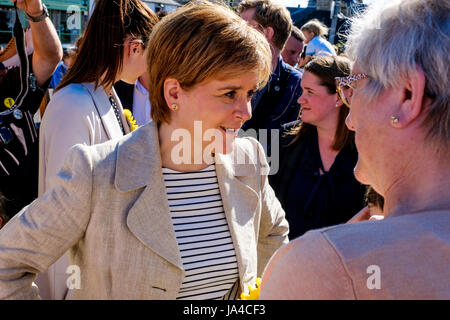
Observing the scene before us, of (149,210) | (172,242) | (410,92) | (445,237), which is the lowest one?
(172,242)

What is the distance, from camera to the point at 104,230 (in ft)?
5.24

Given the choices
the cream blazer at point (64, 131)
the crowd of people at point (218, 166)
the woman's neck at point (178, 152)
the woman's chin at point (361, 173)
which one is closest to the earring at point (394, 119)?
the crowd of people at point (218, 166)

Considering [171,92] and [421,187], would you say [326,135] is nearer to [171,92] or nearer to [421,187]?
[171,92]

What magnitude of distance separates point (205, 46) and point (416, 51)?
0.92 meters

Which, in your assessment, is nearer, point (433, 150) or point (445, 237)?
point (445, 237)

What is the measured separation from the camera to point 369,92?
3.57 ft

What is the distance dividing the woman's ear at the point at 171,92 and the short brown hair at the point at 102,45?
73cm

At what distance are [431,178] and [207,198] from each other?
1038 mm

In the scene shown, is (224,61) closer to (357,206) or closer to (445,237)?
(445,237)

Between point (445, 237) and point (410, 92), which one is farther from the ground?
point (410, 92)

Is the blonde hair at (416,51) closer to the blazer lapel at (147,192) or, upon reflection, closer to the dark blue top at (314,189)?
the blazer lapel at (147,192)

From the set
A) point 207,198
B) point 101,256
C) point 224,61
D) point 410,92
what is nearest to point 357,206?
point 207,198

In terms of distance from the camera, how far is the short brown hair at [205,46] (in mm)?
1771

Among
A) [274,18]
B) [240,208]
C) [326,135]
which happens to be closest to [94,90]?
[240,208]
